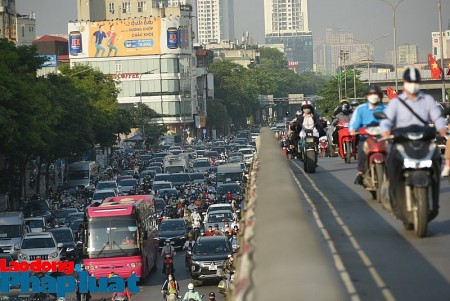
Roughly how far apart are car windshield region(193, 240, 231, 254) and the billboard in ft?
444

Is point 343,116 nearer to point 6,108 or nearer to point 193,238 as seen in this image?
point 193,238

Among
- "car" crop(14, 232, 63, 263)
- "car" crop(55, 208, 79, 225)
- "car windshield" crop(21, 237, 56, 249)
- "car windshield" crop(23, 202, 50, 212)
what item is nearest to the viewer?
"car" crop(14, 232, 63, 263)

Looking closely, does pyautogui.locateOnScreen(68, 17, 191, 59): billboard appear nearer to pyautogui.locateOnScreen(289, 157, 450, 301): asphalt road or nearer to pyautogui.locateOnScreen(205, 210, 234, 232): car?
pyautogui.locateOnScreen(205, 210, 234, 232): car

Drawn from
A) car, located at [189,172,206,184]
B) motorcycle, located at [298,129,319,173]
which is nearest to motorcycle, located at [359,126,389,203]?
motorcycle, located at [298,129,319,173]

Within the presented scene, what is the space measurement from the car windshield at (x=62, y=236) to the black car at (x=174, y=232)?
3.94 m

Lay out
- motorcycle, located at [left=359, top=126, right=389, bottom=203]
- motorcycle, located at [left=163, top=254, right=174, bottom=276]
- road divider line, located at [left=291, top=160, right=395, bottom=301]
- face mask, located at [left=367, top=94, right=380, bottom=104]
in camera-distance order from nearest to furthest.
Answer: road divider line, located at [left=291, top=160, right=395, bottom=301] < motorcycle, located at [left=359, top=126, right=389, bottom=203] < face mask, located at [left=367, top=94, right=380, bottom=104] < motorcycle, located at [left=163, top=254, right=174, bottom=276]

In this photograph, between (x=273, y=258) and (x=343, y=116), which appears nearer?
(x=273, y=258)

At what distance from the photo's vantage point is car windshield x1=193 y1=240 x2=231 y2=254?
40562mm

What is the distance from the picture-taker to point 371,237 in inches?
583

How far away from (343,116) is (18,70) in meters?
59.2

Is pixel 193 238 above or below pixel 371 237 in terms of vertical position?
below

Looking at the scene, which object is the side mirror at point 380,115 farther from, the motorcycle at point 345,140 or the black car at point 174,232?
the black car at point 174,232

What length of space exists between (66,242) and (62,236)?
510mm

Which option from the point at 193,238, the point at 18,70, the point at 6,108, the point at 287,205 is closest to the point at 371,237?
the point at 287,205
